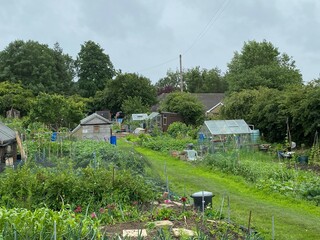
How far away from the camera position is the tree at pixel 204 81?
61.5 meters

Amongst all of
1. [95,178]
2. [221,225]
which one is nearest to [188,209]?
[221,225]

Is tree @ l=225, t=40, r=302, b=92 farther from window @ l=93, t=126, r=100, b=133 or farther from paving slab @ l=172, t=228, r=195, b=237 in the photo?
paving slab @ l=172, t=228, r=195, b=237

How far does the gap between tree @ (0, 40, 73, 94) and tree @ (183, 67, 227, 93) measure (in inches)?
762

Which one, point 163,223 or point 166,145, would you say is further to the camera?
point 166,145

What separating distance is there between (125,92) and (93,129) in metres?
23.1

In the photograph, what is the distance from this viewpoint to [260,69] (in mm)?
37969

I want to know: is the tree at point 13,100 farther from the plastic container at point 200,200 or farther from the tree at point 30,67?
the plastic container at point 200,200

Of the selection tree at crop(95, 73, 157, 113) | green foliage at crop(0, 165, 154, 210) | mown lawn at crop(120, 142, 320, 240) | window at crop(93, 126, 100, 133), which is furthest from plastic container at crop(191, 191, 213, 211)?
tree at crop(95, 73, 157, 113)

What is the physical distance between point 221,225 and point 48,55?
53080 mm

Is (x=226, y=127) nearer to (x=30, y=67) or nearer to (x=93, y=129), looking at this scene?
(x=93, y=129)

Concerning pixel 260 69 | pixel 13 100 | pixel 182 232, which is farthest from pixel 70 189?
pixel 13 100

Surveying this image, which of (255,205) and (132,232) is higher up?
(132,232)

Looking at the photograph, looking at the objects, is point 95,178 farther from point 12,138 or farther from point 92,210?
point 12,138

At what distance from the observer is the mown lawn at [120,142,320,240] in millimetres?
7305
